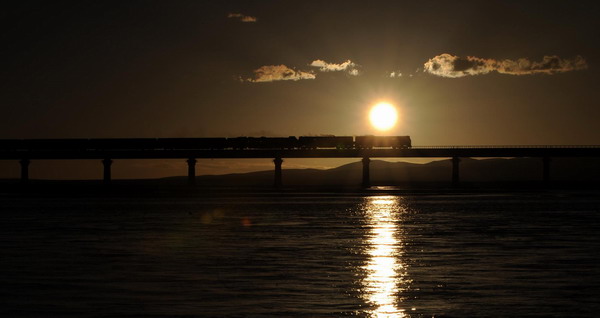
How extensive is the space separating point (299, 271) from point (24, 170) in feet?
573

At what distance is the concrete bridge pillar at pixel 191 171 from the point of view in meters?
189

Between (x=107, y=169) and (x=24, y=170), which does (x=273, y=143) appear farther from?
(x=24, y=170)

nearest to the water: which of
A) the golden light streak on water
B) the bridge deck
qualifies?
the golden light streak on water

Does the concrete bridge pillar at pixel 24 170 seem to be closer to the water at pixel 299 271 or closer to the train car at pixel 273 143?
the train car at pixel 273 143

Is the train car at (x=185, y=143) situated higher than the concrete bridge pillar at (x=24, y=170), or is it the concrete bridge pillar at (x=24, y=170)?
the train car at (x=185, y=143)

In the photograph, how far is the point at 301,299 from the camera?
22.1 metres

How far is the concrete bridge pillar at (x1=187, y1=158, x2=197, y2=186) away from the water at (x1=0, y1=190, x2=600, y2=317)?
454 feet

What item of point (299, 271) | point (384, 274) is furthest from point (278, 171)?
point (384, 274)

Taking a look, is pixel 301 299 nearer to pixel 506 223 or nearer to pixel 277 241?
pixel 277 241

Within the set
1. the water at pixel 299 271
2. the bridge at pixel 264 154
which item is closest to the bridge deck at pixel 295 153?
the bridge at pixel 264 154

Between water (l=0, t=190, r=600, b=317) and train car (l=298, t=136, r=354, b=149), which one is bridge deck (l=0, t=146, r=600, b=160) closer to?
train car (l=298, t=136, r=354, b=149)

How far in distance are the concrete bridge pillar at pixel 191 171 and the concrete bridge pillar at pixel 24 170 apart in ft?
108

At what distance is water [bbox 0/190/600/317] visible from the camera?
20.9 metres

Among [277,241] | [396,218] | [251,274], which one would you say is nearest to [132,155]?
Answer: [396,218]
